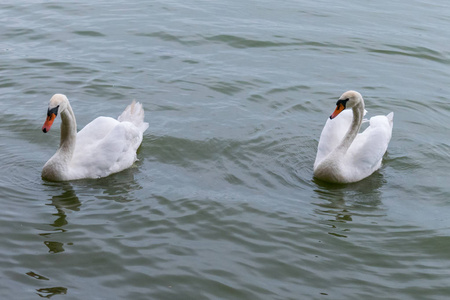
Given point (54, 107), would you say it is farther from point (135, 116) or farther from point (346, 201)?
point (346, 201)

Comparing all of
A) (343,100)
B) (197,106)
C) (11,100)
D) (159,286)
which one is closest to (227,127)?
(197,106)

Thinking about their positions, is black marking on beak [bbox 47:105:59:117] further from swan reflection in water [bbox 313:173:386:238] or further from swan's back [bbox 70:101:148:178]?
swan reflection in water [bbox 313:173:386:238]

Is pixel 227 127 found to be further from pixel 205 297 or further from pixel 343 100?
pixel 205 297

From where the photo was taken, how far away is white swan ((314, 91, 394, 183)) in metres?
10.1

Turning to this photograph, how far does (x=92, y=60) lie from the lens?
47.2 ft

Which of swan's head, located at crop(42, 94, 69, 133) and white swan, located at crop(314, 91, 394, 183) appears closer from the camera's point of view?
swan's head, located at crop(42, 94, 69, 133)

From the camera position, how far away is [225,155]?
1075cm

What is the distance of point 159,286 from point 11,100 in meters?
6.19

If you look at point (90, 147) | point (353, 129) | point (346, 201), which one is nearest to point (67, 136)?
point (90, 147)

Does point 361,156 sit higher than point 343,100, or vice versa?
point 343,100

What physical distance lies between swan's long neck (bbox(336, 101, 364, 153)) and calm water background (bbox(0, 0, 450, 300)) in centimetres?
63

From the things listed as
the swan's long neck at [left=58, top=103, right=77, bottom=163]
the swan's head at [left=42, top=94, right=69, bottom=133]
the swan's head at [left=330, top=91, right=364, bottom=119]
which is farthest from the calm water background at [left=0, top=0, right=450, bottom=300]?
the swan's head at [left=330, top=91, right=364, bottom=119]

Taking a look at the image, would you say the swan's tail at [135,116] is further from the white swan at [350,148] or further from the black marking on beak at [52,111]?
the white swan at [350,148]

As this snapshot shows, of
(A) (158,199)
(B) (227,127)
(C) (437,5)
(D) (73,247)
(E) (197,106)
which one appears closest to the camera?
(D) (73,247)
